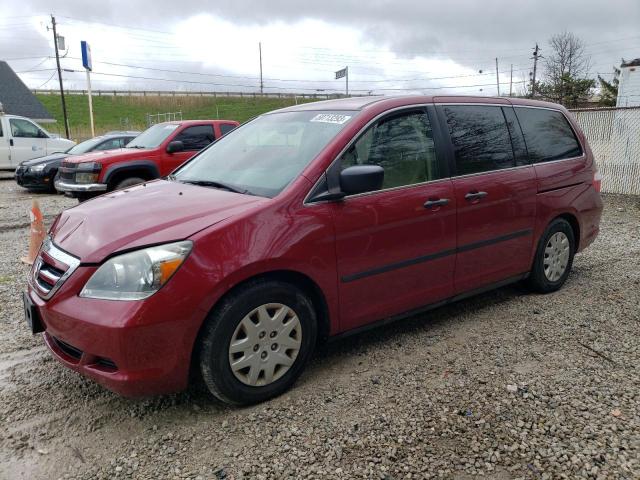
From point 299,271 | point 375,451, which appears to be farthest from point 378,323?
point 375,451

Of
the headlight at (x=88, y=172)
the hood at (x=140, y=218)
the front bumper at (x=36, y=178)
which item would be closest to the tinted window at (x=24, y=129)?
the front bumper at (x=36, y=178)

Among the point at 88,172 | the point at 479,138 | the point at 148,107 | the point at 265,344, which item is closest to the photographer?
the point at 265,344

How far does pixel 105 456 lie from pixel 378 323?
1819 mm

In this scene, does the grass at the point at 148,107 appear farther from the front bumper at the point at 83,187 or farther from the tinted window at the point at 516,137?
Answer: the tinted window at the point at 516,137

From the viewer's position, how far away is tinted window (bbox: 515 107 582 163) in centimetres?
445

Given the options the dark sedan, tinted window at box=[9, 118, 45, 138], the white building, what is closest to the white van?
tinted window at box=[9, 118, 45, 138]

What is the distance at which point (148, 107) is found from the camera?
189 feet

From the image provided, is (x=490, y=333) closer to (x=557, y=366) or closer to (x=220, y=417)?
(x=557, y=366)

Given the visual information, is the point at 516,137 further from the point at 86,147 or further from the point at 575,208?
the point at 86,147

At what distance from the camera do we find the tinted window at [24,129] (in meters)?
A: 15.1

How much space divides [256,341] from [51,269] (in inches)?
47.9

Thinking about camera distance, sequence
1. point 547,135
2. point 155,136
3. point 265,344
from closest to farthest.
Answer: point 265,344
point 547,135
point 155,136

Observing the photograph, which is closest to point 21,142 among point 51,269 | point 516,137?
point 51,269

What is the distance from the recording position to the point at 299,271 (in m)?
2.95
